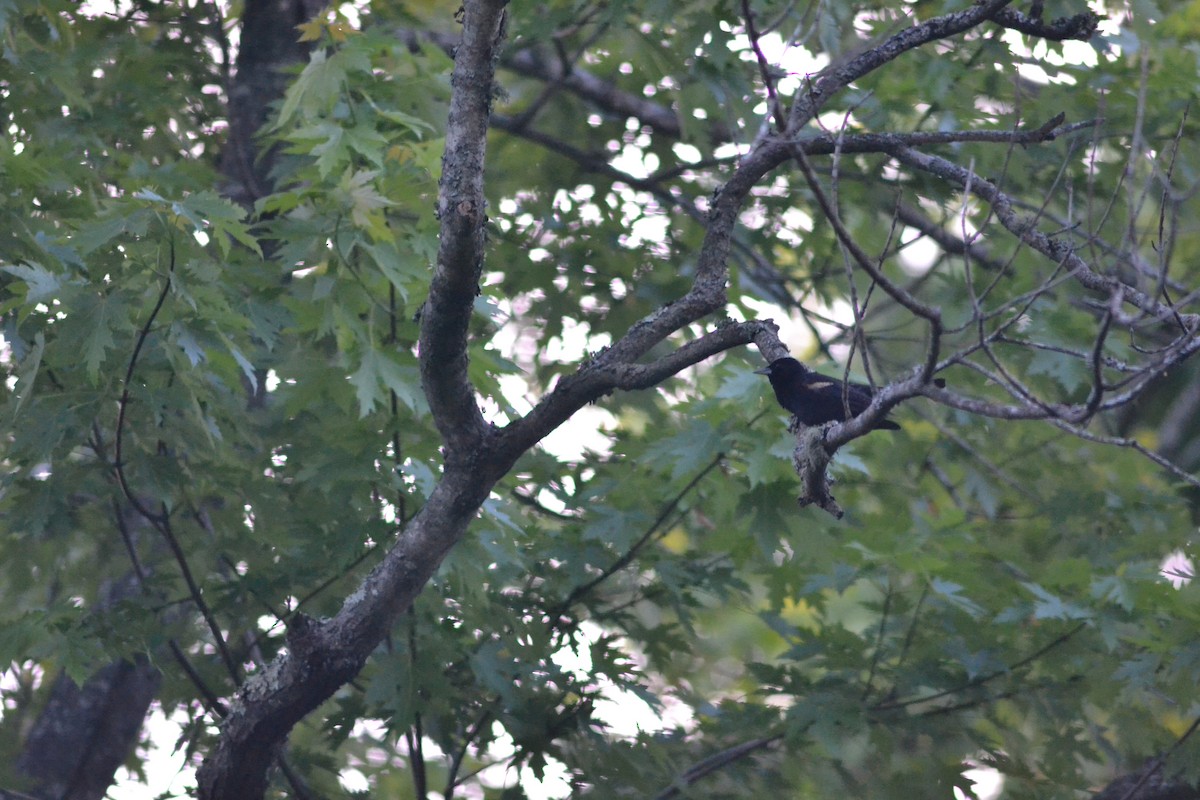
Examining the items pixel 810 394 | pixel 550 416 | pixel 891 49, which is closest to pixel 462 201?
pixel 550 416

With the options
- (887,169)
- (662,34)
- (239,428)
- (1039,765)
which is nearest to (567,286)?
(662,34)

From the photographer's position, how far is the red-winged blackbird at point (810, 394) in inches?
151

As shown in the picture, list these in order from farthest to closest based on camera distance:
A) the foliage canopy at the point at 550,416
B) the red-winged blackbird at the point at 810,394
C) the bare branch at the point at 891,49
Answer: the red-winged blackbird at the point at 810,394
the foliage canopy at the point at 550,416
the bare branch at the point at 891,49

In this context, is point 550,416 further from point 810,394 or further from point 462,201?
point 810,394

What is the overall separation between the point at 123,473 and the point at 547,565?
181 centimetres

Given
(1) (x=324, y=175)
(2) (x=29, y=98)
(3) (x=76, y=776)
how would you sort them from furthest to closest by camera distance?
(3) (x=76, y=776)
(2) (x=29, y=98)
(1) (x=324, y=175)

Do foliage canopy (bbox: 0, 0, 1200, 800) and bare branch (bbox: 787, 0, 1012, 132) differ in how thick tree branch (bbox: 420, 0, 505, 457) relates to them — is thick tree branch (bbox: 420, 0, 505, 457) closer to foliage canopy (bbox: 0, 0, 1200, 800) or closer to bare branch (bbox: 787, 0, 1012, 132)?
foliage canopy (bbox: 0, 0, 1200, 800)

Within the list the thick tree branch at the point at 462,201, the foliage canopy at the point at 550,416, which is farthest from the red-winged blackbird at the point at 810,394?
the thick tree branch at the point at 462,201

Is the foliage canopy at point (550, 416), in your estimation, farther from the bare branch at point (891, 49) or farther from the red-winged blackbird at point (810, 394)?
the red-winged blackbird at point (810, 394)

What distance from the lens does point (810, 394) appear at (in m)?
4.03

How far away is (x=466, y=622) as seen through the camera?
445cm

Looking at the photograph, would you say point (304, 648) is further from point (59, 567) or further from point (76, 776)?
point (76, 776)

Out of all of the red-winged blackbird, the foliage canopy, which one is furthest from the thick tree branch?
the red-winged blackbird

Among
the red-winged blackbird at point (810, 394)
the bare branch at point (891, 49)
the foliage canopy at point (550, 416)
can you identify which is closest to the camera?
the bare branch at point (891, 49)
